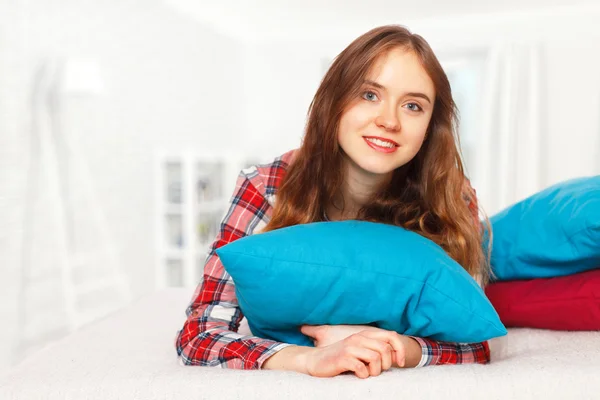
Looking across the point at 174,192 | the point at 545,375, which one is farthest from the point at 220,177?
the point at 545,375

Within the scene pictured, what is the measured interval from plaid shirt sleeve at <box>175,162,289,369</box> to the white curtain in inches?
154

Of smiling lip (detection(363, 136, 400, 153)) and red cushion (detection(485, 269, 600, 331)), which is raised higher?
smiling lip (detection(363, 136, 400, 153))

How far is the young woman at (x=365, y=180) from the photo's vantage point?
1167 mm

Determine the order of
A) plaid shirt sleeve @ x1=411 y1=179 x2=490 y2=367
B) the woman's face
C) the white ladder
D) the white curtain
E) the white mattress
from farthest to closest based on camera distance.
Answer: the white curtain
the white ladder
the woman's face
plaid shirt sleeve @ x1=411 y1=179 x2=490 y2=367
the white mattress

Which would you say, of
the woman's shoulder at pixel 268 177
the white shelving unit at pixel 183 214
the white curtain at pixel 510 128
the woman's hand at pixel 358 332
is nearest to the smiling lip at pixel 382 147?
the woman's shoulder at pixel 268 177

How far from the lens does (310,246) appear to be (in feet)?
3.30

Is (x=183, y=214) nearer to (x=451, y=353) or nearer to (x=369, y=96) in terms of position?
(x=369, y=96)

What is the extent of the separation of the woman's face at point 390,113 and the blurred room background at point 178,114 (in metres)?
2.52

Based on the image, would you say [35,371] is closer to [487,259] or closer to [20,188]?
[487,259]

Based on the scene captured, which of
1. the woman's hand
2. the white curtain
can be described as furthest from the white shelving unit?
the woman's hand

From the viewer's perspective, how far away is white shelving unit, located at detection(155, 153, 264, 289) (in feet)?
13.9

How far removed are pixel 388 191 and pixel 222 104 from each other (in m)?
4.71

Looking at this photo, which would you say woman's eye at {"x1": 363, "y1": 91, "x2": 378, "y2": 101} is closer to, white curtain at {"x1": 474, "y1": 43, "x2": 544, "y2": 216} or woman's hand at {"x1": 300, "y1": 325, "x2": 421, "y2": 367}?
woman's hand at {"x1": 300, "y1": 325, "x2": 421, "y2": 367}

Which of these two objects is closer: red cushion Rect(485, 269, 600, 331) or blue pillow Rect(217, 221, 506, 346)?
blue pillow Rect(217, 221, 506, 346)
